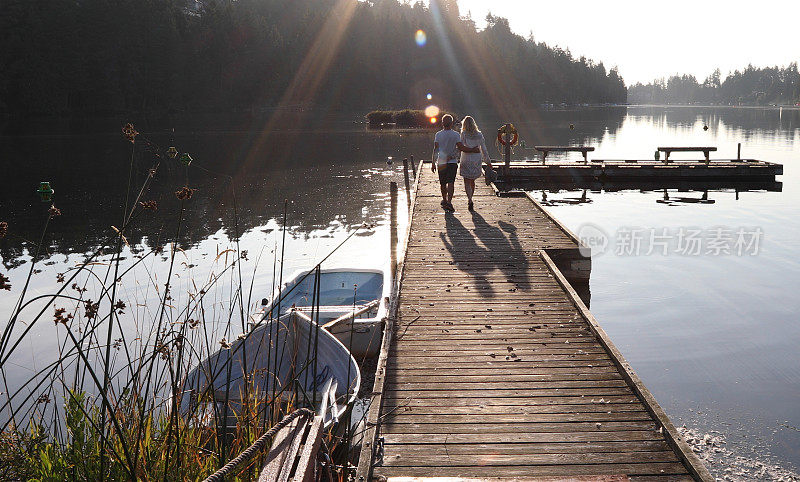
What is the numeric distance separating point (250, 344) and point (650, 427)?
3.70 m

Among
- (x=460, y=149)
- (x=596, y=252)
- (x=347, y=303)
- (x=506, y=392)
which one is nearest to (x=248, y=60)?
(x=596, y=252)

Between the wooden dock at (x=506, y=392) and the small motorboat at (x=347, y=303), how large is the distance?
67 cm

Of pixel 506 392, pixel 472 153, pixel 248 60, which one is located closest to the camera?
pixel 506 392

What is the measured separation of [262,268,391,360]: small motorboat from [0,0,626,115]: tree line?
233 ft

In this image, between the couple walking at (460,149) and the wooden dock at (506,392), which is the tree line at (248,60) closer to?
the couple walking at (460,149)

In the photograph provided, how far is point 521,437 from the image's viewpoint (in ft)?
15.6

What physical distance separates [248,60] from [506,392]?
344 feet

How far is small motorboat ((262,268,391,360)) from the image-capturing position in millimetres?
8414

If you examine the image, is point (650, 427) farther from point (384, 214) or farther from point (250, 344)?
point (384, 214)

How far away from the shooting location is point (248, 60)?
103 meters

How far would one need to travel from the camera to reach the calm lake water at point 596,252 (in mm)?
8156

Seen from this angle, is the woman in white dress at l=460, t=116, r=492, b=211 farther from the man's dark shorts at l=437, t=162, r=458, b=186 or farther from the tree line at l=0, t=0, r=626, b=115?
the tree line at l=0, t=0, r=626, b=115

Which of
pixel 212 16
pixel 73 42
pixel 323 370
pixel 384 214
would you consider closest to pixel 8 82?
pixel 73 42

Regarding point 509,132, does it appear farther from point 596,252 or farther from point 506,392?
point 506,392
